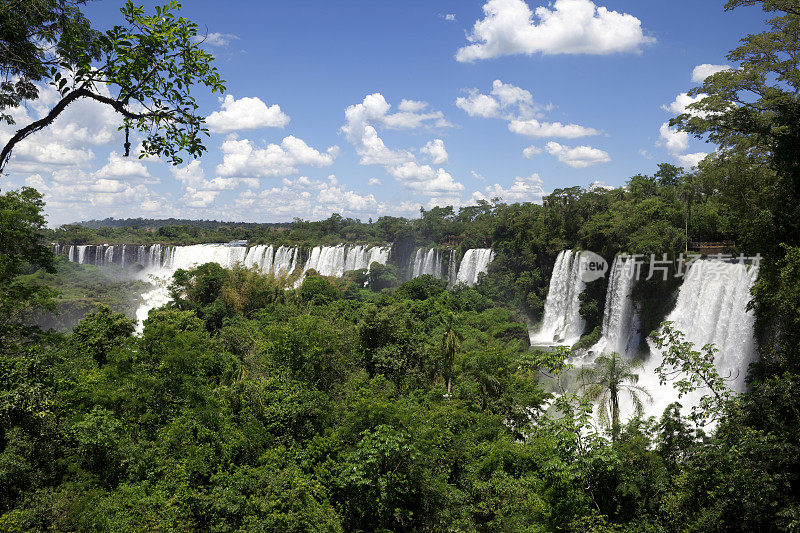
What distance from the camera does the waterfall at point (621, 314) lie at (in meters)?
29.2

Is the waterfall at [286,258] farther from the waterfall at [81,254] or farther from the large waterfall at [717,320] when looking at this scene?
the large waterfall at [717,320]

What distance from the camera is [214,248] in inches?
2226

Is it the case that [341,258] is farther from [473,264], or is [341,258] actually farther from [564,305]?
Answer: [564,305]

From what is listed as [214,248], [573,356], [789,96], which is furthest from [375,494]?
[214,248]

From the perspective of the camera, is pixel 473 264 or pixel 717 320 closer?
pixel 717 320

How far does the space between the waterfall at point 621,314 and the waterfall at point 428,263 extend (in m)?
23.0

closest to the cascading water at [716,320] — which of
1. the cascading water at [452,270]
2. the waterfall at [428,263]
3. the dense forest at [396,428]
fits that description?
the dense forest at [396,428]

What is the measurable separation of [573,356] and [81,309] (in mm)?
40511

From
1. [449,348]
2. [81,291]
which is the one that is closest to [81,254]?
[81,291]

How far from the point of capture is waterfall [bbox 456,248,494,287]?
4572 cm

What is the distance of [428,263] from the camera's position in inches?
2066

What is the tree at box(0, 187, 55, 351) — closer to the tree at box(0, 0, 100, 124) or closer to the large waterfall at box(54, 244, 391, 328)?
the tree at box(0, 0, 100, 124)

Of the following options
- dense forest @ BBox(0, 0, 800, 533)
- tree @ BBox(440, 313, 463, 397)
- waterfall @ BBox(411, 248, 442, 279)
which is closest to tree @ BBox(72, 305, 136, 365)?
dense forest @ BBox(0, 0, 800, 533)

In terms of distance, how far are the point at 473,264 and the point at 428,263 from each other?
7055 mm
